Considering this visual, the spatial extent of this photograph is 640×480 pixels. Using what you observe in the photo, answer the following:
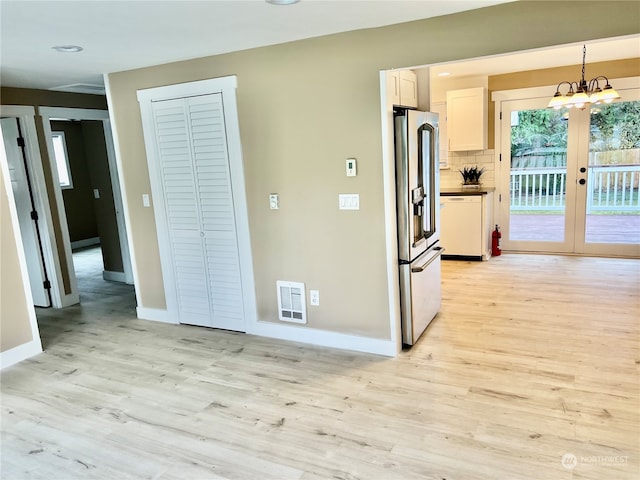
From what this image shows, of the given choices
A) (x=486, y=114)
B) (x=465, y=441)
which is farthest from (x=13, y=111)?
(x=486, y=114)

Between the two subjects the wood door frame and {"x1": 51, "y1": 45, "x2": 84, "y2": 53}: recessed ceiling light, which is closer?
{"x1": 51, "y1": 45, "x2": 84, "y2": 53}: recessed ceiling light

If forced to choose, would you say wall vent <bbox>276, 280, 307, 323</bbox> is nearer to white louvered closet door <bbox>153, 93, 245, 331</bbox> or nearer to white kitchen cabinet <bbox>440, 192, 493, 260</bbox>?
white louvered closet door <bbox>153, 93, 245, 331</bbox>

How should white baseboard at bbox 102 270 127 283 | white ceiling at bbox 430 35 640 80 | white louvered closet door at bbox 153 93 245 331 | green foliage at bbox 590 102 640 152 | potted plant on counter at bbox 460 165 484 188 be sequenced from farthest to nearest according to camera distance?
1. potted plant on counter at bbox 460 165 484 188
2. white baseboard at bbox 102 270 127 283
3. green foliage at bbox 590 102 640 152
4. white ceiling at bbox 430 35 640 80
5. white louvered closet door at bbox 153 93 245 331

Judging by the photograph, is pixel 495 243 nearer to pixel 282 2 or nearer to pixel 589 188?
pixel 589 188

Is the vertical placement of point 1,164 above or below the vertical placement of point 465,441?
above

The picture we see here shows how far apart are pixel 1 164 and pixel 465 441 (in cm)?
398

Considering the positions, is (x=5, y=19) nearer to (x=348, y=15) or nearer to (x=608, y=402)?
(x=348, y=15)

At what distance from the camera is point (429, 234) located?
12.7 ft

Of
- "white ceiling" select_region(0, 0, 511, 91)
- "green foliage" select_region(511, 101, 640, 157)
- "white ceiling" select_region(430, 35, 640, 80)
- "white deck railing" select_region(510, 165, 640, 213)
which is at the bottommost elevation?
"white deck railing" select_region(510, 165, 640, 213)

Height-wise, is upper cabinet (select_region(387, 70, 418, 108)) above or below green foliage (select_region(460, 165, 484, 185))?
above

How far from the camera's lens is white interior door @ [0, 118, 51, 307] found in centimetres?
480

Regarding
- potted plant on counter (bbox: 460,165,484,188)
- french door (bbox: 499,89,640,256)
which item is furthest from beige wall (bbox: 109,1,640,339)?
french door (bbox: 499,89,640,256)

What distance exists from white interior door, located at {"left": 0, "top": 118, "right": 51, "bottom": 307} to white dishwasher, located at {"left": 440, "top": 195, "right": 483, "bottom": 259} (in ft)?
16.2

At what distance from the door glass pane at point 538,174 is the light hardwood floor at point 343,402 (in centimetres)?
194
